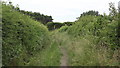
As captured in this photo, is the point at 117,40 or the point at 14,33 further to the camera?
the point at 117,40

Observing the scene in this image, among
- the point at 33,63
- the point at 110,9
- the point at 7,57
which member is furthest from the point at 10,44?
the point at 110,9

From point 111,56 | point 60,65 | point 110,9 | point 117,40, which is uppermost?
point 110,9

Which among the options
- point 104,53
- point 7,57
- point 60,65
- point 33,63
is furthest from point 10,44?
point 104,53

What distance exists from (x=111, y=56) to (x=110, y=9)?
3.19m

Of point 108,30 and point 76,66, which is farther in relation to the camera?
point 108,30

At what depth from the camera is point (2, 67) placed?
26.2ft

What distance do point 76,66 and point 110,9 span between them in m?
4.33

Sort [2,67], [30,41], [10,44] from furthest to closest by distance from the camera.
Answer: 1. [30,41]
2. [10,44]
3. [2,67]

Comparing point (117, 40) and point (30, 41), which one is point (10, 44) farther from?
point (117, 40)

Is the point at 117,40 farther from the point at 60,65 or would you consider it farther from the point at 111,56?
the point at 60,65

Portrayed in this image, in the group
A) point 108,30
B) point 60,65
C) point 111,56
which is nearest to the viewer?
point 111,56

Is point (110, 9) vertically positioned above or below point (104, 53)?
above

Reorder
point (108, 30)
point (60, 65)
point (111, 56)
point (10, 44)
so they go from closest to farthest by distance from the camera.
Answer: point (10, 44)
point (111, 56)
point (60, 65)
point (108, 30)

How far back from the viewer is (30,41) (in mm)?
12250
